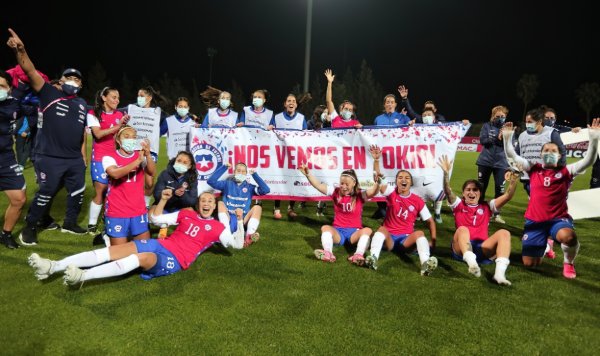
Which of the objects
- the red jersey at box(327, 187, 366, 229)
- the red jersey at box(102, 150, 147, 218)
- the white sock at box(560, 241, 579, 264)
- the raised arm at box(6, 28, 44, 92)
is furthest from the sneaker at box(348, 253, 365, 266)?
the raised arm at box(6, 28, 44, 92)

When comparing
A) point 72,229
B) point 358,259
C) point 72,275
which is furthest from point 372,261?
point 72,229

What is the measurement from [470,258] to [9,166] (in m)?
5.93

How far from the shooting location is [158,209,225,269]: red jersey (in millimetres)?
4574

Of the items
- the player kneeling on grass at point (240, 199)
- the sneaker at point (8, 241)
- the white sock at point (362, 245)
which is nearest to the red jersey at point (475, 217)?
the white sock at point (362, 245)

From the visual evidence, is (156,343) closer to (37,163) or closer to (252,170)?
(37,163)

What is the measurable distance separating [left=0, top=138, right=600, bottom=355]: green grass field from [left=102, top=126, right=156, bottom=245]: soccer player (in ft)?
2.55

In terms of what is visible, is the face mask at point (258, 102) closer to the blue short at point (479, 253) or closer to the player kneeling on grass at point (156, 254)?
the player kneeling on grass at point (156, 254)

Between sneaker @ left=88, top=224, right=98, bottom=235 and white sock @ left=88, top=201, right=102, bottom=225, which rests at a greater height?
white sock @ left=88, top=201, right=102, bottom=225

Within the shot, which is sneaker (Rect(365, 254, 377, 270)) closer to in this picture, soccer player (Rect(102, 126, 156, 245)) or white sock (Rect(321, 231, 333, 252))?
white sock (Rect(321, 231, 333, 252))

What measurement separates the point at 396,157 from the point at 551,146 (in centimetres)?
280

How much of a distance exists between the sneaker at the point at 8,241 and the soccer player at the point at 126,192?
1.45 meters

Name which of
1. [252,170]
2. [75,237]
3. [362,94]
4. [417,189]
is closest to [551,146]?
[417,189]

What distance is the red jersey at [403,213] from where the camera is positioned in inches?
217

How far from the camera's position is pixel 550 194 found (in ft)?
16.9
